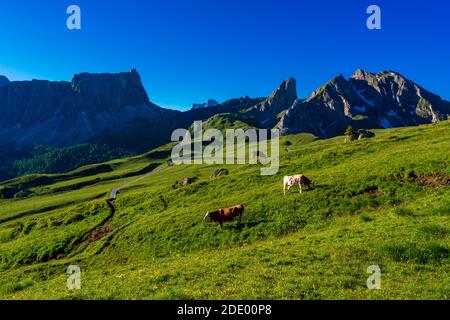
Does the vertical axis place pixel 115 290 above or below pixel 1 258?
above

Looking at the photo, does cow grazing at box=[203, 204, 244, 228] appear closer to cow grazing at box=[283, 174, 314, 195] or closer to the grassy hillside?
the grassy hillside

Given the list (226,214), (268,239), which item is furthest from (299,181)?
(268,239)

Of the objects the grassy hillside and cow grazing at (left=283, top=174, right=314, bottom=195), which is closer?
the grassy hillside

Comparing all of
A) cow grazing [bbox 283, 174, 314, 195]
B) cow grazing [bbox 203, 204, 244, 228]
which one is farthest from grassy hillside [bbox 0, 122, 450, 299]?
cow grazing [bbox 283, 174, 314, 195]

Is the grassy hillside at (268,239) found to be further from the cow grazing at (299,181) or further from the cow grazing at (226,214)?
the cow grazing at (299,181)

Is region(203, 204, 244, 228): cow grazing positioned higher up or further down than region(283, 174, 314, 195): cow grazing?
further down

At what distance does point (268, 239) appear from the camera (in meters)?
32.3

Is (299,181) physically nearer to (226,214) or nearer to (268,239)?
(226,214)

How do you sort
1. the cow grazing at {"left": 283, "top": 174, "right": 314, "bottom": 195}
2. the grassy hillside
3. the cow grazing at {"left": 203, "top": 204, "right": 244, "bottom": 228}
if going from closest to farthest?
1. the grassy hillside
2. the cow grazing at {"left": 203, "top": 204, "right": 244, "bottom": 228}
3. the cow grazing at {"left": 283, "top": 174, "right": 314, "bottom": 195}

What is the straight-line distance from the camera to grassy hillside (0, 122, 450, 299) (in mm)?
17016
